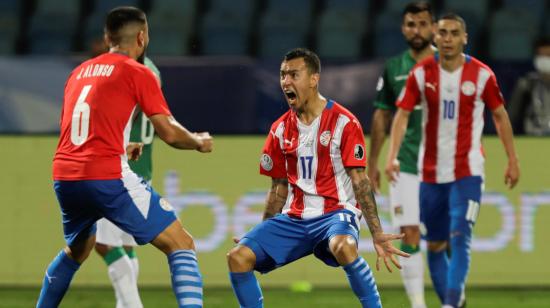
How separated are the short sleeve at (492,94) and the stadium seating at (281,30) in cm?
447

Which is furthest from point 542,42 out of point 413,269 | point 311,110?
point 311,110

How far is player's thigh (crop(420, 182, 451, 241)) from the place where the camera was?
802 cm

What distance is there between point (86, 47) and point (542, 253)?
5041 millimetres

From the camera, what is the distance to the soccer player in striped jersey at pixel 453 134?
7680 millimetres

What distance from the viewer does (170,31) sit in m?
12.3

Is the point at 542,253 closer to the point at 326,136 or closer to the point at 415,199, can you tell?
the point at 415,199

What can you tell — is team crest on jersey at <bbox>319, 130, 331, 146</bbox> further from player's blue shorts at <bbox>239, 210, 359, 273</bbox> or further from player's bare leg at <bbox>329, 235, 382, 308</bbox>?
player's bare leg at <bbox>329, 235, 382, 308</bbox>

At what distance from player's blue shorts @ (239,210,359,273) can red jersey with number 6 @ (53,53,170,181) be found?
84 centimetres

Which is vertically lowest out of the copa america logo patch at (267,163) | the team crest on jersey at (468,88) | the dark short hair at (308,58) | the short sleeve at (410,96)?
the copa america logo patch at (267,163)

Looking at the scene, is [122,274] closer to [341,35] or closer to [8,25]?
[341,35]

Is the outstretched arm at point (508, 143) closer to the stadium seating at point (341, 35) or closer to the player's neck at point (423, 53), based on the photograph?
the player's neck at point (423, 53)

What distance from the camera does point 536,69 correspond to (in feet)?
33.8

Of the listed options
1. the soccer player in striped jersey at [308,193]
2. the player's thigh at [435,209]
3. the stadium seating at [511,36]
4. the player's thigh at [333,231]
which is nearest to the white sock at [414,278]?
the player's thigh at [435,209]

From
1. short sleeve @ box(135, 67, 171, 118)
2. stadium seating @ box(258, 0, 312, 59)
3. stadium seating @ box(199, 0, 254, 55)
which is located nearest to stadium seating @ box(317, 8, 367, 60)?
stadium seating @ box(258, 0, 312, 59)
